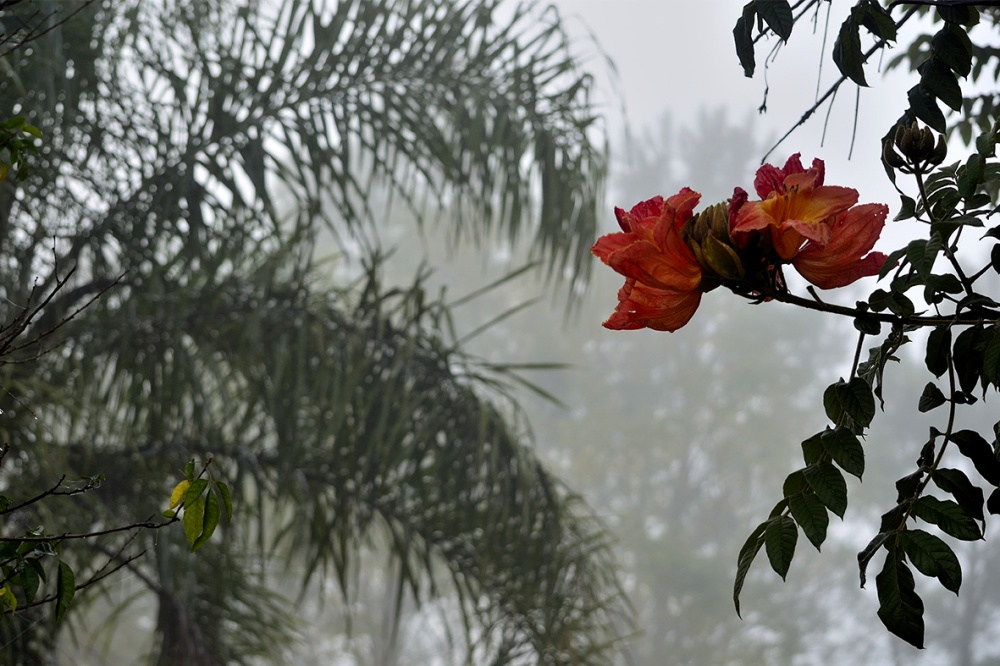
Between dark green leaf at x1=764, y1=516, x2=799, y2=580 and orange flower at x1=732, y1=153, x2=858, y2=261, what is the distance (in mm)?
136

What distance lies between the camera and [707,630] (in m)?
11.5

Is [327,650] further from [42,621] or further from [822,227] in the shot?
[822,227]

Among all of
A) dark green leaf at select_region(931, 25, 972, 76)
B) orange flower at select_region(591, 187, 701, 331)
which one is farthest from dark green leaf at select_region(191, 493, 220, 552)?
dark green leaf at select_region(931, 25, 972, 76)

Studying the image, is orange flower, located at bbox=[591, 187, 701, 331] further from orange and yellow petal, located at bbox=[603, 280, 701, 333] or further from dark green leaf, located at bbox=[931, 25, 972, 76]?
dark green leaf, located at bbox=[931, 25, 972, 76]

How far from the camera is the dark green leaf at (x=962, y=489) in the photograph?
0.49 m

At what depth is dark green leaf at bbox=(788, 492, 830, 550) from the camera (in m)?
0.50

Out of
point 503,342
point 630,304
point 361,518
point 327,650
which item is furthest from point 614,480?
point 630,304

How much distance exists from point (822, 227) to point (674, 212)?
0.07 m

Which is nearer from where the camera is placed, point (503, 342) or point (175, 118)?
point (175, 118)

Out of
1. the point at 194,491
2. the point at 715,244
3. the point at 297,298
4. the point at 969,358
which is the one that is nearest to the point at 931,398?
the point at 969,358

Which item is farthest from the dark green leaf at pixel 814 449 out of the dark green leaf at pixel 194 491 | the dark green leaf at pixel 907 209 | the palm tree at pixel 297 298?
the palm tree at pixel 297 298

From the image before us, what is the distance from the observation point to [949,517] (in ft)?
1.56

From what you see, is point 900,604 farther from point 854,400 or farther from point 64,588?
point 64,588

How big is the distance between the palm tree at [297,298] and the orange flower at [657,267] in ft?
4.40
